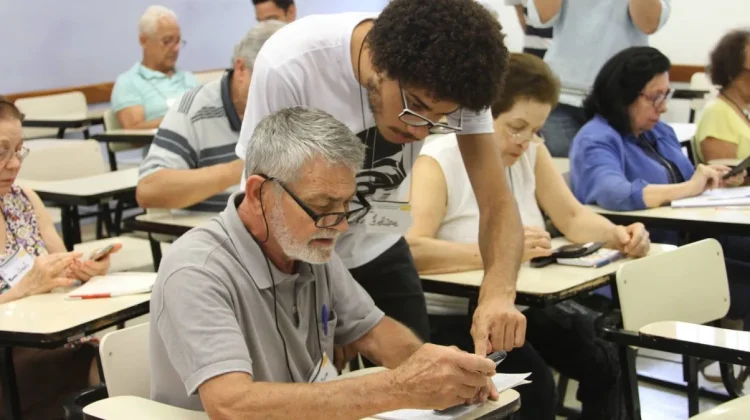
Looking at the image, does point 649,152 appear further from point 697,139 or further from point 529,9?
point 529,9

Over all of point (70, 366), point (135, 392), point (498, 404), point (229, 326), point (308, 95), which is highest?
point (308, 95)

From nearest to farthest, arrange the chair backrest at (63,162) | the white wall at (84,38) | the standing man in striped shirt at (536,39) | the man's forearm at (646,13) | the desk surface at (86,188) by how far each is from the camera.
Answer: the desk surface at (86,188), the man's forearm at (646,13), the chair backrest at (63,162), the standing man in striped shirt at (536,39), the white wall at (84,38)

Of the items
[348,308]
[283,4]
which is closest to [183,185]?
[348,308]

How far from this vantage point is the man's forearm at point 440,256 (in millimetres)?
2537

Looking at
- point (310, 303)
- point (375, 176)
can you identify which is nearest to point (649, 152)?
point (375, 176)

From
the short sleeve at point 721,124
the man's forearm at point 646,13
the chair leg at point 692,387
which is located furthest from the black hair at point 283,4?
the chair leg at point 692,387

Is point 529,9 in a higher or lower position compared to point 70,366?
higher

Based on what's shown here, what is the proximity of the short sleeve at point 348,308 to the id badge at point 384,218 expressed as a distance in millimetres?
188

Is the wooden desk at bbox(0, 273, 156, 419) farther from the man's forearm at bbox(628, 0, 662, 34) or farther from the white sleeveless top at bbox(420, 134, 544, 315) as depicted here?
the man's forearm at bbox(628, 0, 662, 34)

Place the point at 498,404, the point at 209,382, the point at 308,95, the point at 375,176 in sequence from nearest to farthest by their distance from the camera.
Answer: the point at 209,382 < the point at 498,404 < the point at 308,95 < the point at 375,176

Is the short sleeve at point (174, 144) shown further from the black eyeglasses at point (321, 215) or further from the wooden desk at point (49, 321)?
the black eyeglasses at point (321, 215)

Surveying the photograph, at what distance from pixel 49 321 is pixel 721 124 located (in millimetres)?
3102

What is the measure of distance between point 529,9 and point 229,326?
3200 millimetres

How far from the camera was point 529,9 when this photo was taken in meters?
4.34
